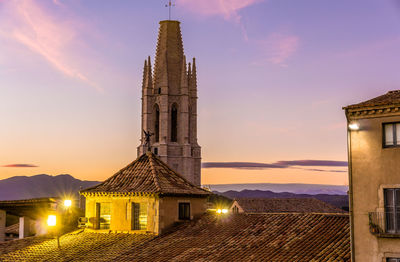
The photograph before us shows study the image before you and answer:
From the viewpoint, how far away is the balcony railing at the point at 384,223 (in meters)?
20.5

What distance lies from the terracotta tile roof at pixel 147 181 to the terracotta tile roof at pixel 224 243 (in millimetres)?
2390

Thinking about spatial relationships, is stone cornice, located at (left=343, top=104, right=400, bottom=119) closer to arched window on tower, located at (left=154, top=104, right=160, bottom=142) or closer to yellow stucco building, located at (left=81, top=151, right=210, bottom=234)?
yellow stucco building, located at (left=81, top=151, right=210, bottom=234)

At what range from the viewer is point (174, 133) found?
436ft

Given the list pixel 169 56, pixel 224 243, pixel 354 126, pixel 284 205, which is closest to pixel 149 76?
pixel 169 56

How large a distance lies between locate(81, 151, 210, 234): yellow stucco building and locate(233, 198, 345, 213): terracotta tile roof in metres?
59.7

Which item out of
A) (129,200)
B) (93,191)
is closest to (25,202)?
(93,191)

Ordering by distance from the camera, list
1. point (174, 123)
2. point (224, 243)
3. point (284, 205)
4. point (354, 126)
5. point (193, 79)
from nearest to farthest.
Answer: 1. point (354, 126)
2. point (224, 243)
3. point (284, 205)
4. point (174, 123)
5. point (193, 79)

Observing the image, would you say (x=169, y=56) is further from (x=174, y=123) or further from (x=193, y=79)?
(x=174, y=123)

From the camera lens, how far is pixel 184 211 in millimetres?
34281

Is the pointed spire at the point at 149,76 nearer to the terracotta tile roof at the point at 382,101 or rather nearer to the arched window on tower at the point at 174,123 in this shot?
the arched window on tower at the point at 174,123

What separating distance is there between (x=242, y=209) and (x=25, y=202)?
2261 inches

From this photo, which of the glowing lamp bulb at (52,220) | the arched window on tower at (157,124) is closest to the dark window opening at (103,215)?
the glowing lamp bulb at (52,220)

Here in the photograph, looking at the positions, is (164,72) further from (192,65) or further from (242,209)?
(242,209)

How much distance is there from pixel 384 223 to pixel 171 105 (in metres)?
113
